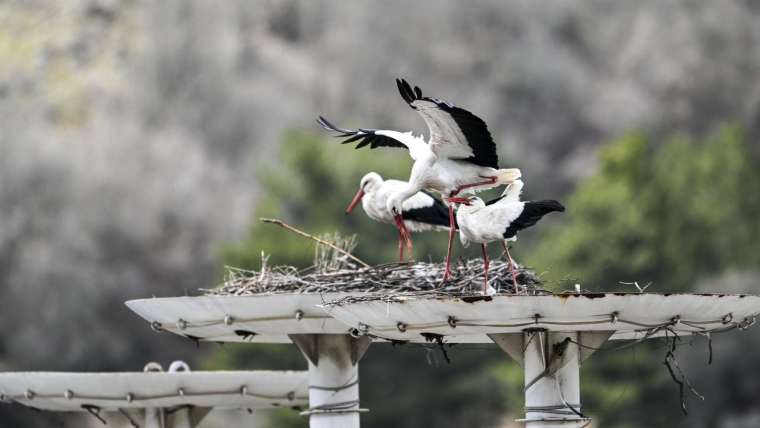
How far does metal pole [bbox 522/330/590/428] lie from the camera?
13312 millimetres

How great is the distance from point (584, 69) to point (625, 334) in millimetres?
47694

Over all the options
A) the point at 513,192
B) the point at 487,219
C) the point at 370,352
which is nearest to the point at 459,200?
the point at 487,219

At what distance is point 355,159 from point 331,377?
29.2 metres

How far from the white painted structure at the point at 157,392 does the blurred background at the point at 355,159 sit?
42.0 ft

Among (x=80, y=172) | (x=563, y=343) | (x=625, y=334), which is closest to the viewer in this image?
(x=563, y=343)

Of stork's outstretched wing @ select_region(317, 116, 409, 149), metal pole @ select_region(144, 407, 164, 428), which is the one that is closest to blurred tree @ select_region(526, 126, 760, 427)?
stork's outstretched wing @ select_region(317, 116, 409, 149)

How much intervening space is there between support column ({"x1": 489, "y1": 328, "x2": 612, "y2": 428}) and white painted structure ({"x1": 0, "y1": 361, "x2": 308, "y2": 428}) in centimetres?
362

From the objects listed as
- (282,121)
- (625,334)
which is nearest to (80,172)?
(282,121)

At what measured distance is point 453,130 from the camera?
1445cm

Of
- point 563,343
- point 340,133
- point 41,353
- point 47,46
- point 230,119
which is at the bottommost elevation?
point 563,343

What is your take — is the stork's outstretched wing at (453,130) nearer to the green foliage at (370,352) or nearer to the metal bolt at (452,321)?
the metal bolt at (452,321)

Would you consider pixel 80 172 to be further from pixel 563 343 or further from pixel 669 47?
pixel 563 343

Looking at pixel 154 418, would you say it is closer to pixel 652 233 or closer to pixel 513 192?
pixel 513 192

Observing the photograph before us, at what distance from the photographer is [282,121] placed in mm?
55250
